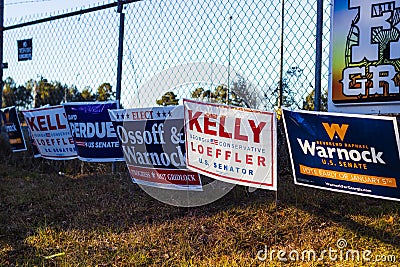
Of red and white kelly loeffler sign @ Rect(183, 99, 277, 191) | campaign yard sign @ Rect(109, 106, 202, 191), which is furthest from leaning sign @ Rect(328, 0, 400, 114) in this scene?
campaign yard sign @ Rect(109, 106, 202, 191)

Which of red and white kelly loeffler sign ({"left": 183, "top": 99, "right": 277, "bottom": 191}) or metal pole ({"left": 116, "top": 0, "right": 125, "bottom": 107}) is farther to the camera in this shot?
metal pole ({"left": 116, "top": 0, "right": 125, "bottom": 107})

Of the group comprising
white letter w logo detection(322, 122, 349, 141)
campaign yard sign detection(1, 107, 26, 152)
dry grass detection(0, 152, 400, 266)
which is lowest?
dry grass detection(0, 152, 400, 266)

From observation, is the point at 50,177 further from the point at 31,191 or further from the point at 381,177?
the point at 381,177

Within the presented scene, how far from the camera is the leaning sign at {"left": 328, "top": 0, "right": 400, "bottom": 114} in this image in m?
3.72

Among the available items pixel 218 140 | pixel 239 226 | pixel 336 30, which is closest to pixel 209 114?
pixel 218 140

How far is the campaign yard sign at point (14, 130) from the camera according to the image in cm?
720

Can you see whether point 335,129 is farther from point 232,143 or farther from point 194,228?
point 194,228

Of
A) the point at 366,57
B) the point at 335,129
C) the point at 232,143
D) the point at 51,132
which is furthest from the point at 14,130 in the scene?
the point at 366,57

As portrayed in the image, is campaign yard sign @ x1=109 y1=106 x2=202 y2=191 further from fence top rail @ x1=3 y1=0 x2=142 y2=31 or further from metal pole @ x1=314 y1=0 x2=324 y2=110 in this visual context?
fence top rail @ x1=3 y1=0 x2=142 y2=31

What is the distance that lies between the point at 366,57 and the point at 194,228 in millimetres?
1972

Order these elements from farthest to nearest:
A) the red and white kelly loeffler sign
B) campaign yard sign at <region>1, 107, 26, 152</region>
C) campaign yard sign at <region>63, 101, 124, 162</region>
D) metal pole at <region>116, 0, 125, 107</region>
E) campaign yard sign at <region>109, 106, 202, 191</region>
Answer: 1. campaign yard sign at <region>1, 107, 26, 152</region>
2. metal pole at <region>116, 0, 125, 107</region>
3. campaign yard sign at <region>63, 101, 124, 162</region>
4. campaign yard sign at <region>109, 106, 202, 191</region>
5. the red and white kelly loeffler sign

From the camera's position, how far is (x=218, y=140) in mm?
4156

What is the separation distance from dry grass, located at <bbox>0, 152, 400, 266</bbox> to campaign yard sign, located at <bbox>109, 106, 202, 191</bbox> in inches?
9.1

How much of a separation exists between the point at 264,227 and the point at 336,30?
1.74 m
